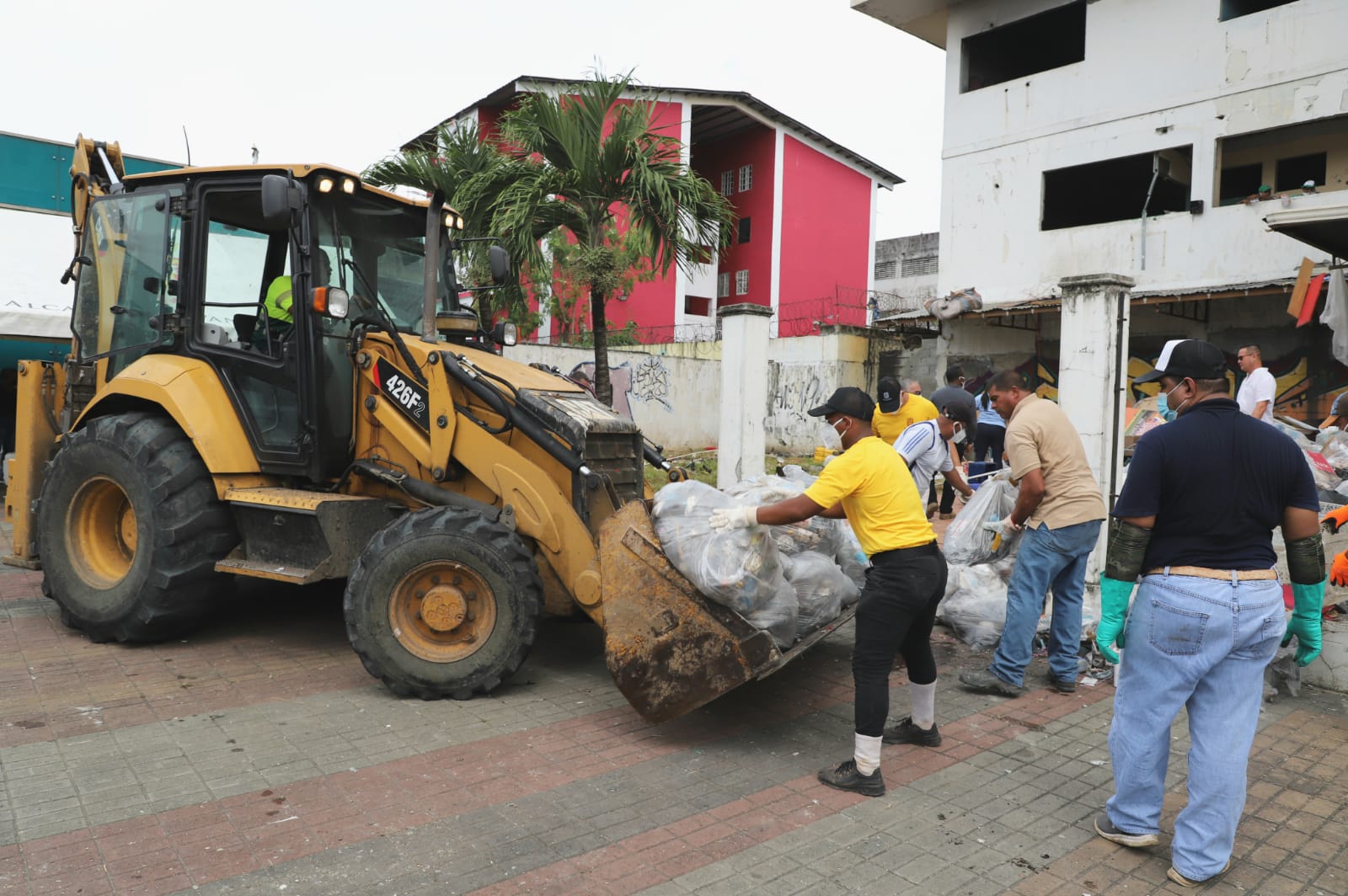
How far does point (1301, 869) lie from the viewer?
3199mm

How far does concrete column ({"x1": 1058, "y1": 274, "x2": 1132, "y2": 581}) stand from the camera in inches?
267

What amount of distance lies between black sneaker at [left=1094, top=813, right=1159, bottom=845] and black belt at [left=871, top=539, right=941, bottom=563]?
120 centimetres

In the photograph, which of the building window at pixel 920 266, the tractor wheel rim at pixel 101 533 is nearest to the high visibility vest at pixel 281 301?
the tractor wheel rim at pixel 101 533

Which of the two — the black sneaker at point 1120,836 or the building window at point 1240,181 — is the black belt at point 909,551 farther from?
the building window at point 1240,181

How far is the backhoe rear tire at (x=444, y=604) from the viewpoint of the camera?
4.56 meters

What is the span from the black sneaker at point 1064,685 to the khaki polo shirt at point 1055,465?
949 millimetres

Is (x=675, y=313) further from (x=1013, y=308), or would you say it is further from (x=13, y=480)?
(x=13, y=480)

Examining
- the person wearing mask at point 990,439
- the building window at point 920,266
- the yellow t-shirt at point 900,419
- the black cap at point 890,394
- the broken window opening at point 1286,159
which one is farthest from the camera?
the building window at point 920,266

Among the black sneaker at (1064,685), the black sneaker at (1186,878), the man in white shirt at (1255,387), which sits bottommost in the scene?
the black sneaker at (1186,878)

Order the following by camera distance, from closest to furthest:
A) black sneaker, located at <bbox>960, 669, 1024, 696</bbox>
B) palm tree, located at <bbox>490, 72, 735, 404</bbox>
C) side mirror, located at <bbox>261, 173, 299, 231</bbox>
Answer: side mirror, located at <bbox>261, 173, 299, 231</bbox> → black sneaker, located at <bbox>960, 669, 1024, 696</bbox> → palm tree, located at <bbox>490, 72, 735, 404</bbox>

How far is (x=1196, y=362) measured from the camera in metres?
3.26

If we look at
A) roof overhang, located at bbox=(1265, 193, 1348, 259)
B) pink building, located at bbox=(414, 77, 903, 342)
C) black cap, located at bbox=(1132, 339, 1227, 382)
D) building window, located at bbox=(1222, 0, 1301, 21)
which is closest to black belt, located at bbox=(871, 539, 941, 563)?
black cap, located at bbox=(1132, 339, 1227, 382)

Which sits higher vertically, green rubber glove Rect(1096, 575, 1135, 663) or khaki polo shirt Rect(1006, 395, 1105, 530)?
khaki polo shirt Rect(1006, 395, 1105, 530)

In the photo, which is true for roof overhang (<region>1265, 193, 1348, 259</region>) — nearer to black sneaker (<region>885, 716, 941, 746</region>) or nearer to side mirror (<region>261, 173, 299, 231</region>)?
black sneaker (<region>885, 716, 941, 746</region>)
